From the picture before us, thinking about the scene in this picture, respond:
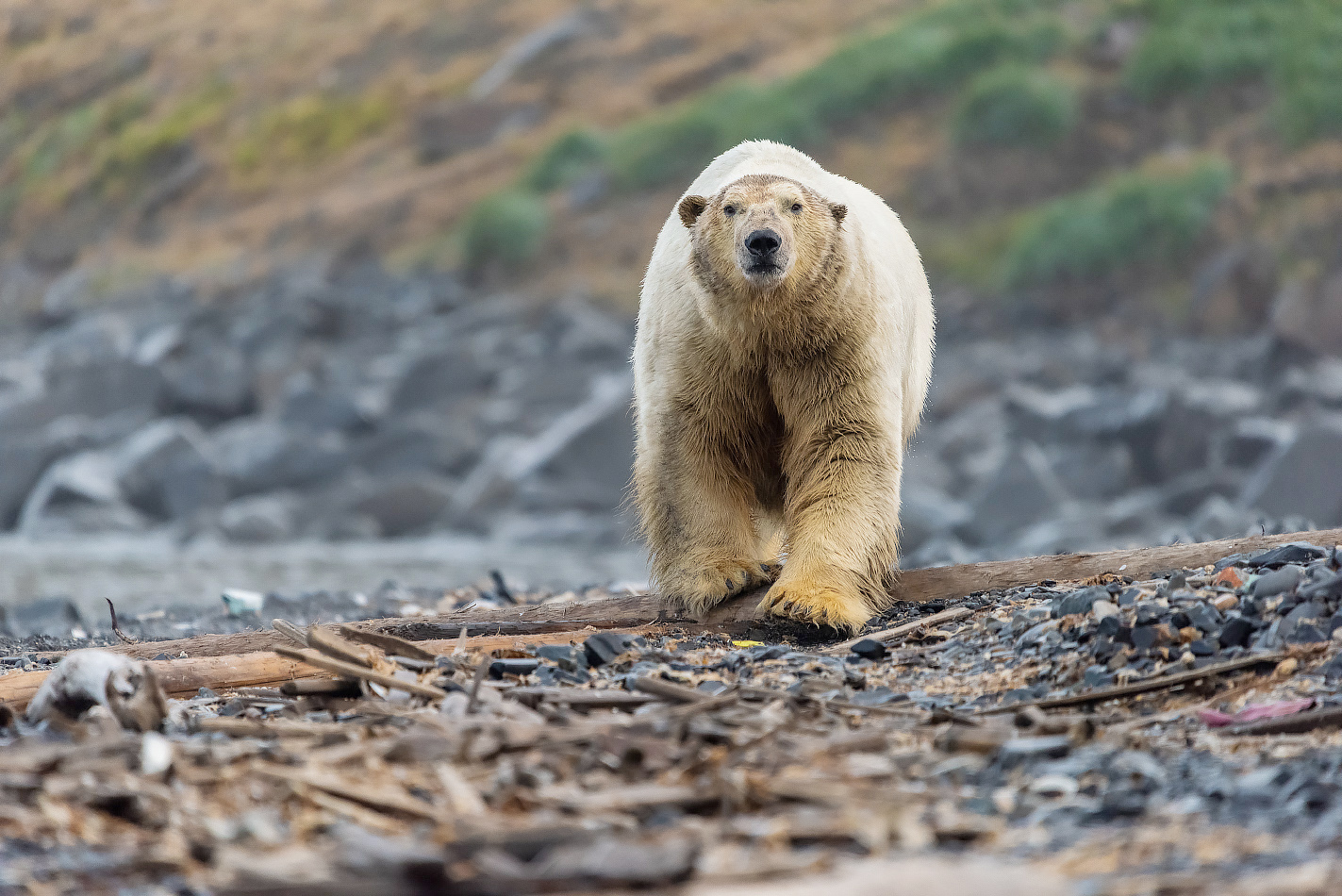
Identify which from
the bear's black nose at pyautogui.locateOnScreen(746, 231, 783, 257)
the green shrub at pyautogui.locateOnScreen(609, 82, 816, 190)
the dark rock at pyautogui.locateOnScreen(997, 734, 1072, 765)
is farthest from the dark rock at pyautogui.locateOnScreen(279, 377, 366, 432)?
the dark rock at pyautogui.locateOnScreen(997, 734, 1072, 765)

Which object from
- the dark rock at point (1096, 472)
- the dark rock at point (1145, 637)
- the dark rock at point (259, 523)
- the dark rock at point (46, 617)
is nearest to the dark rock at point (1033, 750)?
the dark rock at point (1145, 637)

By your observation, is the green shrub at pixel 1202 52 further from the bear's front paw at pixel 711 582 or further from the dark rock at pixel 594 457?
the bear's front paw at pixel 711 582

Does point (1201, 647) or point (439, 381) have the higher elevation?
point (439, 381)

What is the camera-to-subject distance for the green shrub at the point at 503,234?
1168 inches

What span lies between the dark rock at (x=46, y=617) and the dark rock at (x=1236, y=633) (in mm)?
7171

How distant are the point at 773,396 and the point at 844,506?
0.58m

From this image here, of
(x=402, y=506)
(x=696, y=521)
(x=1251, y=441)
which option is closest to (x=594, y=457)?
(x=402, y=506)

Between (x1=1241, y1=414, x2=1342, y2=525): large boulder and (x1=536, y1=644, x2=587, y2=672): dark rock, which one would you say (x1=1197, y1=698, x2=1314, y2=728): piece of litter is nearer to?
(x1=536, y1=644, x2=587, y2=672): dark rock

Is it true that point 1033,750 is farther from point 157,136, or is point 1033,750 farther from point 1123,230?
point 157,136

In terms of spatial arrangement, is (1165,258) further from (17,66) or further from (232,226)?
(17,66)

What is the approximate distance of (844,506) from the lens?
19.3ft

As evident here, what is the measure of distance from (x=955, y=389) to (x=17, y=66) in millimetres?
26317

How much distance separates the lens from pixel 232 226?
34.3 m

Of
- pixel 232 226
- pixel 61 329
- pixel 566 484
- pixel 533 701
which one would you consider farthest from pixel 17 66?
pixel 533 701
